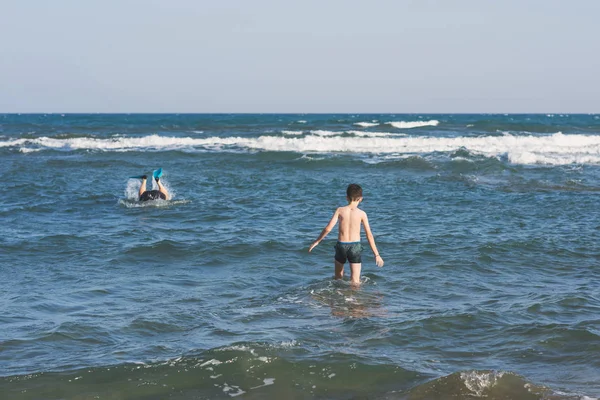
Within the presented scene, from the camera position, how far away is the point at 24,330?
278 inches

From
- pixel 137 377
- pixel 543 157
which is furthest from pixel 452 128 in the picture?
pixel 137 377

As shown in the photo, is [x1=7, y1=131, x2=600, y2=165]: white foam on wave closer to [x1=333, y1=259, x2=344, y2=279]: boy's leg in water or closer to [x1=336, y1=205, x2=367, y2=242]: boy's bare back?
[x1=333, y1=259, x2=344, y2=279]: boy's leg in water

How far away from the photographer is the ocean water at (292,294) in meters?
5.90

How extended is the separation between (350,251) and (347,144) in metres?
27.7

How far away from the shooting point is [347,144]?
1425 inches

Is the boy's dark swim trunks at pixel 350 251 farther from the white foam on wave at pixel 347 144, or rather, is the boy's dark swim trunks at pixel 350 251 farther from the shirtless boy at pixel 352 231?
the white foam on wave at pixel 347 144

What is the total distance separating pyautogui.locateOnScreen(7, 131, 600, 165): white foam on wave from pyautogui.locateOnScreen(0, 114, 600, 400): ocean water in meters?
13.9

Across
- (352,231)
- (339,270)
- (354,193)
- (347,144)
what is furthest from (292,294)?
(347,144)

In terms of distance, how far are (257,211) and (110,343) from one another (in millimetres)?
8491

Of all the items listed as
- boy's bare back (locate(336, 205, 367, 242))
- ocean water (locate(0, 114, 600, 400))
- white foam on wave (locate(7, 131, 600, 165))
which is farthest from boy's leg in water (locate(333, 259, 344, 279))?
white foam on wave (locate(7, 131, 600, 165))

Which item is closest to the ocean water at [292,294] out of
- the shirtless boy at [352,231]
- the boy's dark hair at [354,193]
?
the shirtless boy at [352,231]

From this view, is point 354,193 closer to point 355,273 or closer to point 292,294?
point 355,273

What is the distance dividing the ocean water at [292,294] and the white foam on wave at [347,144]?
13919 millimetres

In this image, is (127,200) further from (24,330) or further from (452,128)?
(452,128)
